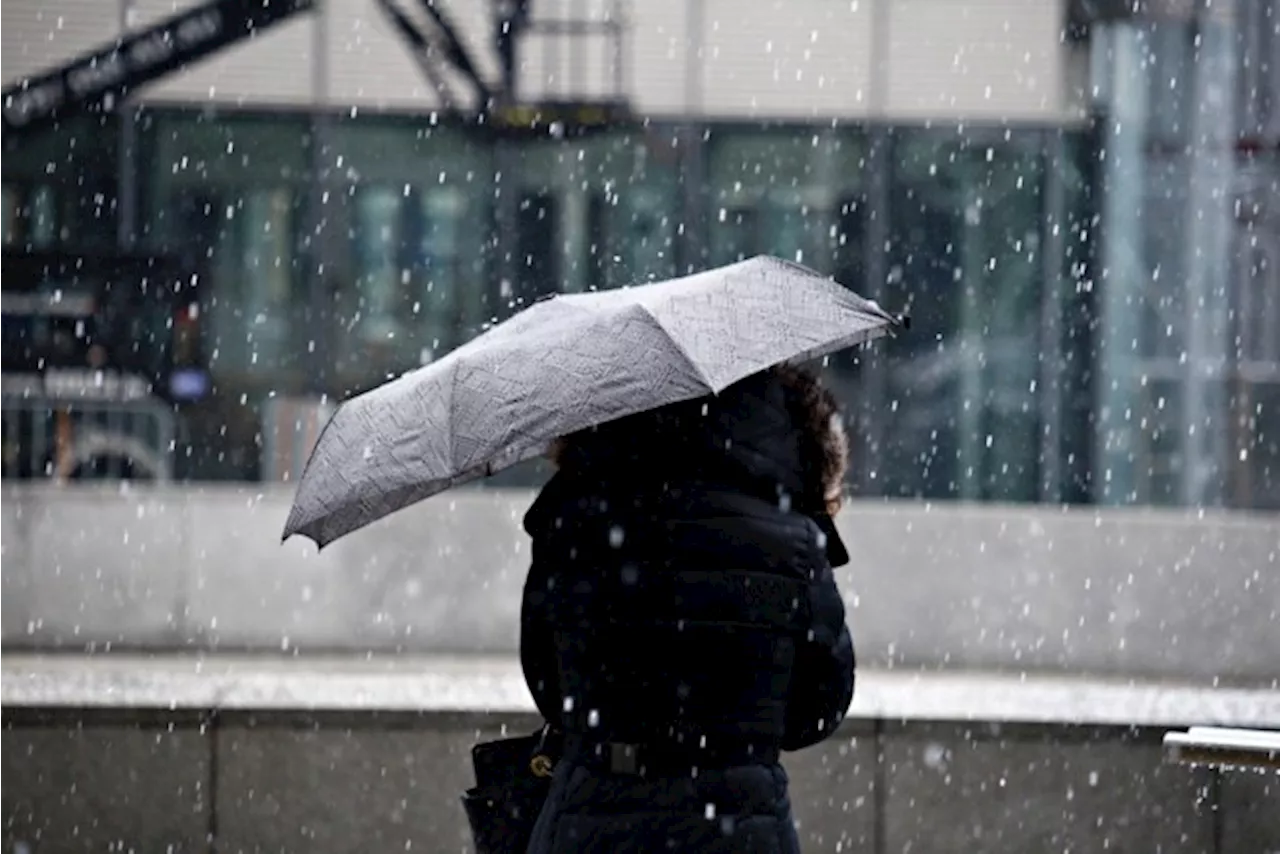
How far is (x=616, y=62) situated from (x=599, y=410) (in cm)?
1785

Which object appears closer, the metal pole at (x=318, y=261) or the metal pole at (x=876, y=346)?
the metal pole at (x=318, y=261)

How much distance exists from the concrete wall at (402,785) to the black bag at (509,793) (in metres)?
3.40

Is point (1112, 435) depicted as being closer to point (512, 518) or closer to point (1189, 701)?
point (512, 518)

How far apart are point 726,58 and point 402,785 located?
→ 48.6 ft

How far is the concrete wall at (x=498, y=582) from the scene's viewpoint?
33.8 feet

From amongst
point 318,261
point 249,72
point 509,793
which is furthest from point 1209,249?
point 509,793

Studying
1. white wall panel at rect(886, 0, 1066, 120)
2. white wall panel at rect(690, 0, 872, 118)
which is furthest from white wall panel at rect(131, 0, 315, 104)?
white wall panel at rect(886, 0, 1066, 120)

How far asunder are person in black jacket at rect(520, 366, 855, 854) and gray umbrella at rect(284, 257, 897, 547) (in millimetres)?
134

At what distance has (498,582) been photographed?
1067 cm

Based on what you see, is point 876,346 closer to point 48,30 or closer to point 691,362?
point 48,30

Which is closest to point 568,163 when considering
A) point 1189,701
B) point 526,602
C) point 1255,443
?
point 1255,443

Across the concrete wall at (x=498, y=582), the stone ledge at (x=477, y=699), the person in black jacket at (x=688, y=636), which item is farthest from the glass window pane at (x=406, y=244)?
the person in black jacket at (x=688, y=636)

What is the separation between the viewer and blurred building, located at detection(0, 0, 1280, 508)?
Result: 20.8 meters

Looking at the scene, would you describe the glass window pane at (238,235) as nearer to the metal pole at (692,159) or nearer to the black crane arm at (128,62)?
the black crane arm at (128,62)
